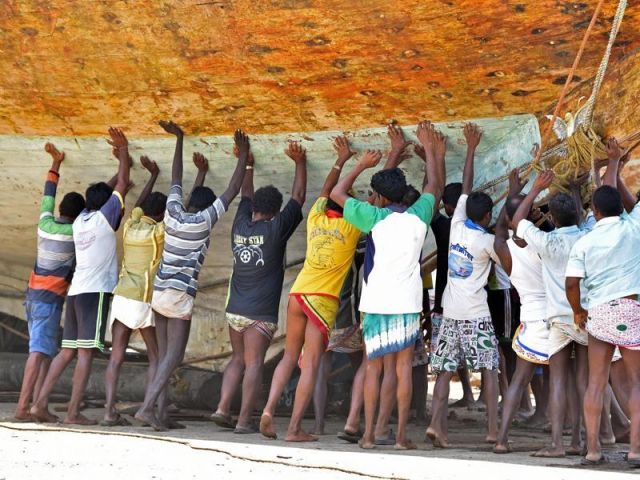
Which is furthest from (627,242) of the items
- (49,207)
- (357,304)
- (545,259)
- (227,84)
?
(49,207)

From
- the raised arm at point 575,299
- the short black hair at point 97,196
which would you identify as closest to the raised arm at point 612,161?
the raised arm at point 575,299

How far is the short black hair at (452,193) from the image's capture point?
590 cm

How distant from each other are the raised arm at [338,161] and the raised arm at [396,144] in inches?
10.1

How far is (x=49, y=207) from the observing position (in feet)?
21.7


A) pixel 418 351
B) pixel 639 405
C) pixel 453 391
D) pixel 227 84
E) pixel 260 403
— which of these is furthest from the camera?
pixel 453 391

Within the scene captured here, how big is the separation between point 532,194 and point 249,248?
1735 millimetres

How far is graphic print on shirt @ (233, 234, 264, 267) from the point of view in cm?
604

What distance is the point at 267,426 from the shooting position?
5695 mm

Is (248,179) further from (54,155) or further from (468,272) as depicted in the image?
(468,272)

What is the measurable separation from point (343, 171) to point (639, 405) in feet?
8.11

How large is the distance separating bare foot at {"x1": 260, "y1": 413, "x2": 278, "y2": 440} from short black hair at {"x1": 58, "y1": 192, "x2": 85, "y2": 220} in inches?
79.4

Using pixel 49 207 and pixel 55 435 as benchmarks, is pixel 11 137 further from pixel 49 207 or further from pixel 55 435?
pixel 55 435

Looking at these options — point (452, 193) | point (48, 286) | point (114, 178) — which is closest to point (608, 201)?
point (452, 193)

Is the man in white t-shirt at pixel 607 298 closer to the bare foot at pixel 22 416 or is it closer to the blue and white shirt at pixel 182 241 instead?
the blue and white shirt at pixel 182 241
